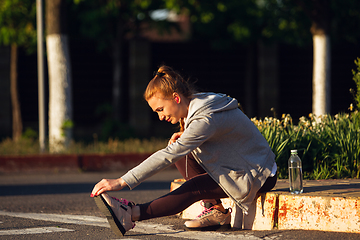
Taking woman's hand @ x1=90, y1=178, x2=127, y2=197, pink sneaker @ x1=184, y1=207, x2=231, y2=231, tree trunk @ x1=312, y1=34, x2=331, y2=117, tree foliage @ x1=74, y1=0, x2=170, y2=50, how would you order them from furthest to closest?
tree foliage @ x1=74, y1=0, x2=170, y2=50
tree trunk @ x1=312, y1=34, x2=331, y2=117
pink sneaker @ x1=184, y1=207, x2=231, y2=231
woman's hand @ x1=90, y1=178, x2=127, y2=197

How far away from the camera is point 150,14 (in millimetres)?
13422

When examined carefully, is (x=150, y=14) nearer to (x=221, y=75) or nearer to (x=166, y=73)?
(x=221, y=75)

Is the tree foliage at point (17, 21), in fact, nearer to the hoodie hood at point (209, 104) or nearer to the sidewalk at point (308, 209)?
the sidewalk at point (308, 209)

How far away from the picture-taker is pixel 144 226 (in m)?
4.41

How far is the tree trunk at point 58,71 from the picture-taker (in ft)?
33.8

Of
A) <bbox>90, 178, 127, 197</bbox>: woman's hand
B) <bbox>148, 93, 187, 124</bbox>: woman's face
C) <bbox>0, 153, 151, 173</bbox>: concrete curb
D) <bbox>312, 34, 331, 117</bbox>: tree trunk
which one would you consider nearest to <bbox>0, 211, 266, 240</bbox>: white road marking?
<bbox>90, 178, 127, 197</bbox>: woman's hand

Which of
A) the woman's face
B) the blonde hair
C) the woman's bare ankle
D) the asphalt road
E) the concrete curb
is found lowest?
the concrete curb

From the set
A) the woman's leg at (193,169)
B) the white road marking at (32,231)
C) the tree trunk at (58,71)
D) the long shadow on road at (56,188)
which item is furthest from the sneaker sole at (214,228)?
the tree trunk at (58,71)

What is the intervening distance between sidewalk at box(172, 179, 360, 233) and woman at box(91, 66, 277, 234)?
200mm

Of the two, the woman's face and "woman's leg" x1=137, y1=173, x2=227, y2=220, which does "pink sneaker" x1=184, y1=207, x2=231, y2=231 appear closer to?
"woman's leg" x1=137, y1=173, x2=227, y2=220

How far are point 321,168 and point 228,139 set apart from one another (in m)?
1.92

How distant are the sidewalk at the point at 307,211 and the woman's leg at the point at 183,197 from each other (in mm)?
353

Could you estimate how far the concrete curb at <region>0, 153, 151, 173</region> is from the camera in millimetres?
9141

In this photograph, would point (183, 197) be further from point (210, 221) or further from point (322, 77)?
point (322, 77)
